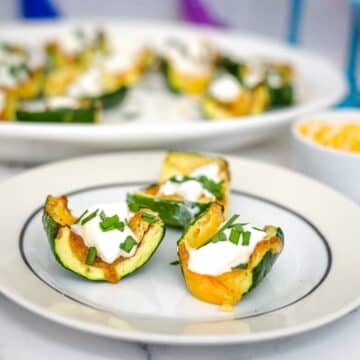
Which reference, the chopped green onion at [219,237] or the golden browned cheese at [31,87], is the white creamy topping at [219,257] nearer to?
the chopped green onion at [219,237]

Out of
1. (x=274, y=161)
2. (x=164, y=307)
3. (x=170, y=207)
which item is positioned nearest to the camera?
(x=164, y=307)

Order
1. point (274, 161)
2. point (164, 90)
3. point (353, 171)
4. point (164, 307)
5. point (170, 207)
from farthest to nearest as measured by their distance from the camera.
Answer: point (164, 90)
point (274, 161)
point (353, 171)
point (170, 207)
point (164, 307)

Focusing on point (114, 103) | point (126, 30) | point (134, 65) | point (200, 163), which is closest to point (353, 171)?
point (200, 163)

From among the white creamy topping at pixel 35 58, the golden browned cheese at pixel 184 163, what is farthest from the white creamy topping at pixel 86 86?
the golden browned cheese at pixel 184 163

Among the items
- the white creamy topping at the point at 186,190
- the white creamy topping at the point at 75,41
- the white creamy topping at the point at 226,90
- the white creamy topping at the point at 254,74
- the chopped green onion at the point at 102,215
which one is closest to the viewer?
the chopped green onion at the point at 102,215

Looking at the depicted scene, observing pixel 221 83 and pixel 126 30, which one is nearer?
pixel 221 83

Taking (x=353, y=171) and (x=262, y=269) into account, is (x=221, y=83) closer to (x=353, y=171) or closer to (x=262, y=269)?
(x=353, y=171)

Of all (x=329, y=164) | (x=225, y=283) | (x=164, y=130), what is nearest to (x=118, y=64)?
(x=164, y=130)
